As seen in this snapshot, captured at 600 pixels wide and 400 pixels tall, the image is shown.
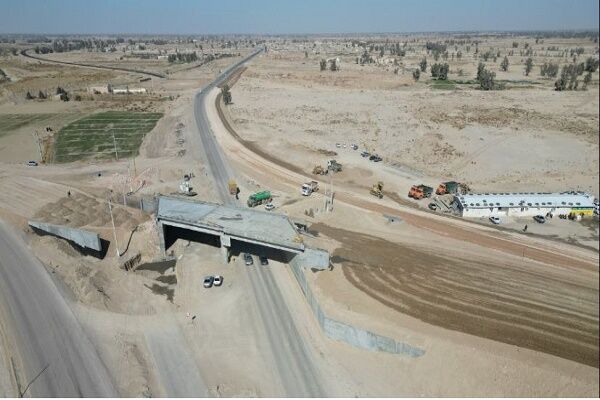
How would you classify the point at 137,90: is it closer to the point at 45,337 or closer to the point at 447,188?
the point at 447,188

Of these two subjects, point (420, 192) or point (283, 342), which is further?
point (420, 192)

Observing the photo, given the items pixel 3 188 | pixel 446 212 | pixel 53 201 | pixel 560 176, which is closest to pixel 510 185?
pixel 560 176

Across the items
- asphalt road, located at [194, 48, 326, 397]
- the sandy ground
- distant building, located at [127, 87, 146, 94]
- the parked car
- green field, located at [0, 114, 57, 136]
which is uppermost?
distant building, located at [127, 87, 146, 94]

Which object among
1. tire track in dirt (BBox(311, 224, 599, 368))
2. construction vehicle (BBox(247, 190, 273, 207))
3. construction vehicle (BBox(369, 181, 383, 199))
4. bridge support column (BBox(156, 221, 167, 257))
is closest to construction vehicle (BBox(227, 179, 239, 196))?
construction vehicle (BBox(247, 190, 273, 207))

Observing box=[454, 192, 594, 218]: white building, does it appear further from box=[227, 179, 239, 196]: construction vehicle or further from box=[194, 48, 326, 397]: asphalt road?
box=[227, 179, 239, 196]: construction vehicle

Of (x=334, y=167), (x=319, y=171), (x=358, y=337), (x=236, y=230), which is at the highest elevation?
(x=334, y=167)

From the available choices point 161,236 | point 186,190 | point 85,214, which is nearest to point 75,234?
point 85,214
